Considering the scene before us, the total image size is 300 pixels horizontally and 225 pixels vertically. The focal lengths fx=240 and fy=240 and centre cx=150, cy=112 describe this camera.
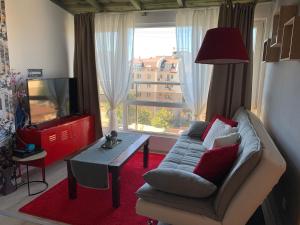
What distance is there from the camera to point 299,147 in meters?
1.69

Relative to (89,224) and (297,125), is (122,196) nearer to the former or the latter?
(89,224)

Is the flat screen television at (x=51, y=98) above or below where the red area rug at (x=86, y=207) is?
above

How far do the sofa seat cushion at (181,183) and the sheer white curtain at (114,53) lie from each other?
245 cm

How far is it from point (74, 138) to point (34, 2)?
1996 millimetres

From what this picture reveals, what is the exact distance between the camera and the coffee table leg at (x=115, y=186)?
231 centimetres

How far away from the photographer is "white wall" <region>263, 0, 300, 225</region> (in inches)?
68.1

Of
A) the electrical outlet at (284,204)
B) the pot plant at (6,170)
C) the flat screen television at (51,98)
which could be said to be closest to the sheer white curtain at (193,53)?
the flat screen television at (51,98)

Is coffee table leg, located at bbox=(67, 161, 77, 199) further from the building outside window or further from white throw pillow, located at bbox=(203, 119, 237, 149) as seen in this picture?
the building outside window

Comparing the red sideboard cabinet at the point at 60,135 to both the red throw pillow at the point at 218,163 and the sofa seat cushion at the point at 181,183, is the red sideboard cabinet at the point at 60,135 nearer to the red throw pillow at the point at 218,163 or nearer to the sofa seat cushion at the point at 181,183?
the sofa seat cushion at the point at 181,183

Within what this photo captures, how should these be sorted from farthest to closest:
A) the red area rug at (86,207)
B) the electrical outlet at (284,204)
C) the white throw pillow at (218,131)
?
the white throw pillow at (218,131)
the red area rug at (86,207)
the electrical outlet at (284,204)

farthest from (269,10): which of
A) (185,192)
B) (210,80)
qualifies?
(185,192)

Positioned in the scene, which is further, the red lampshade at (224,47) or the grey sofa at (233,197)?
the red lampshade at (224,47)

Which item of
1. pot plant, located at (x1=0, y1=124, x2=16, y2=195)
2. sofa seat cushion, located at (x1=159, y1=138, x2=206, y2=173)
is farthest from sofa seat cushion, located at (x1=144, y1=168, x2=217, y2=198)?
pot plant, located at (x1=0, y1=124, x2=16, y2=195)

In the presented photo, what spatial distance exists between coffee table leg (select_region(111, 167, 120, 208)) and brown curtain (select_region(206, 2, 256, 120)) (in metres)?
1.83
